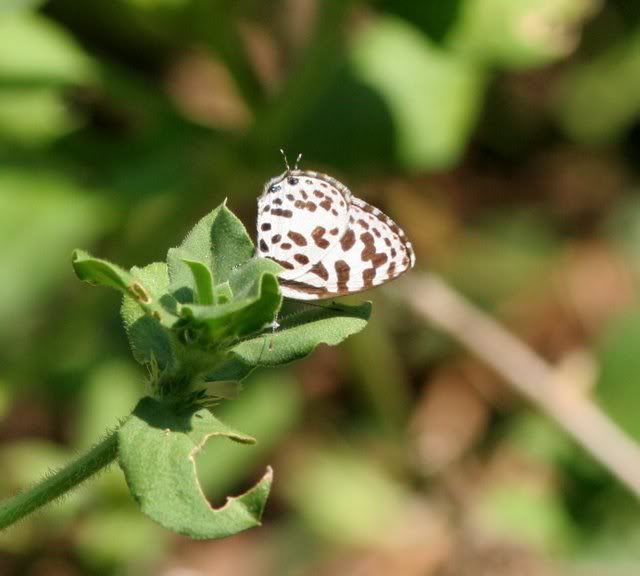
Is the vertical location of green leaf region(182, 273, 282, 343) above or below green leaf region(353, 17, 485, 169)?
above

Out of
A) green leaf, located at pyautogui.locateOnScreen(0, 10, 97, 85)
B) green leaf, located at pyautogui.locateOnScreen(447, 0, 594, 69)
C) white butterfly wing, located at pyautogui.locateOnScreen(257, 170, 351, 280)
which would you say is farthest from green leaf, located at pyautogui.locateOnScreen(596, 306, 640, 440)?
white butterfly wing, located at pyautogui.locateOnScreen(257, 170, 351, 280)

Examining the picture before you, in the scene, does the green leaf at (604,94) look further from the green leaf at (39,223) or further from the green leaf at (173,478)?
the green leaf at (173,478)

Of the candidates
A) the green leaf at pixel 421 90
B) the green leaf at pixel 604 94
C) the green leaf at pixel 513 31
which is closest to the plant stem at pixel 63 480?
the green leaf at pixel 513 31

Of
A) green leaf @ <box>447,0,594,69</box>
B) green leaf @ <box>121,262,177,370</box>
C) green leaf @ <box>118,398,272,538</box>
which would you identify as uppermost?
green leaf @ <box>121,262,177,370</box>

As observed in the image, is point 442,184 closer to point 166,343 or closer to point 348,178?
point 348,178

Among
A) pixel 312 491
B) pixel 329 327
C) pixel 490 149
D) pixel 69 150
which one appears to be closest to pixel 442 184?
pixel 490 149

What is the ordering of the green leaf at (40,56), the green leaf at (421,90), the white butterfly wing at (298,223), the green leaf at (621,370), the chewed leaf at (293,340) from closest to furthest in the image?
1. the chewed leaf at (293,340)
2. the white butterfly wing at (298,223)
3. the green leaf at (40,56)
4. the green leaf at (421,90)
5. the green leaf at (621,370)

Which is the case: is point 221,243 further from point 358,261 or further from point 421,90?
point 421,90

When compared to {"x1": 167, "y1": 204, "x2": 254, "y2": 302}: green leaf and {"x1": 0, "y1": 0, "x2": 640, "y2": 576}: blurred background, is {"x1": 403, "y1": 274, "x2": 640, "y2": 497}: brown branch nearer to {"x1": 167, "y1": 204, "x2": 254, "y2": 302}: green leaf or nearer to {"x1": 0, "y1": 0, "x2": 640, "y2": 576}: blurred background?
{"x1": 0, "y1": 0, "x2": 640, "y2": 576}: blurred background
